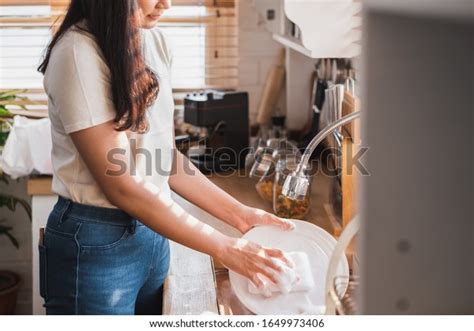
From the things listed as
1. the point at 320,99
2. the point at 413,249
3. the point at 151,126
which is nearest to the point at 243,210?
the point at 151,126

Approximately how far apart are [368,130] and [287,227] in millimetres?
712

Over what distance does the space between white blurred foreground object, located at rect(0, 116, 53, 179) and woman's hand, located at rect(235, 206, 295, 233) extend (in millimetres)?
774

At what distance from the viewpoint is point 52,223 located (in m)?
0.88

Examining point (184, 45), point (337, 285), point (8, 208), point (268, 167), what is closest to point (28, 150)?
point (8, 208)

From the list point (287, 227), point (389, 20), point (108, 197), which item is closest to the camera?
point (389, 20)

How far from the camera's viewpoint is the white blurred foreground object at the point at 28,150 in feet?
5.39

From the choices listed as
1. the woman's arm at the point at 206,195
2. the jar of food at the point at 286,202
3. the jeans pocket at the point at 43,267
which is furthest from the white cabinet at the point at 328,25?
the jeans pocket at the point at 43,267

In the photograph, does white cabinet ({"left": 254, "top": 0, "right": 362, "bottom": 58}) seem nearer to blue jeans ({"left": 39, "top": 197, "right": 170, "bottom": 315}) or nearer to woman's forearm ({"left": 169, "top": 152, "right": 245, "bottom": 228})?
woman's forearm ({"left": 169, "top": 152, "right": 245, "bottom": 228})

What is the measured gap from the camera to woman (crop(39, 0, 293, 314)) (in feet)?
2.63

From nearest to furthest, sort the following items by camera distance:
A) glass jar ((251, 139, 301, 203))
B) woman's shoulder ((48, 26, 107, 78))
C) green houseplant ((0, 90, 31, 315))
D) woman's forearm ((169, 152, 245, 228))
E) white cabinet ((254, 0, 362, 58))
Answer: woman's shoulder ((48, 26, 107, 78)) < woman's forearm ((169, 152, 245, 228)) < white cabinet ((254, 0, 362, 58)) < glass jar ((251, 139, 301, 203)) < green houseplant ((0, 90, 31, 315))

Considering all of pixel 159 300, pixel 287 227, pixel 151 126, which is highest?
pixel 151 126

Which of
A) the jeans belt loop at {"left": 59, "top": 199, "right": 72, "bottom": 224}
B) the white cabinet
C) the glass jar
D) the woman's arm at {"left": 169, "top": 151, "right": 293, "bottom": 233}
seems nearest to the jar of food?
the glass jar

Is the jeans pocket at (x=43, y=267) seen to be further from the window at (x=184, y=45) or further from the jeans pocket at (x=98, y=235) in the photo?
the window at (x=184, y=45)
